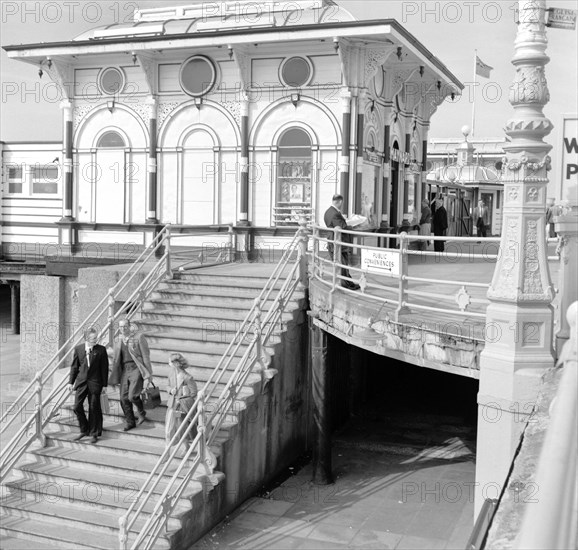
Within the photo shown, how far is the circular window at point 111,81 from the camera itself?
747 inches

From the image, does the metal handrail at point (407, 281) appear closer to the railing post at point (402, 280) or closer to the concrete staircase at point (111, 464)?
the railing post at point (402, 280)

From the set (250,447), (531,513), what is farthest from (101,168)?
(531,513)

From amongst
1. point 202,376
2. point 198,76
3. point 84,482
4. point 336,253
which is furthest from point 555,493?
point 198,76

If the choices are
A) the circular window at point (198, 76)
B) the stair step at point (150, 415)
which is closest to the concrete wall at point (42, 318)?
the circular window at point (198, 76)

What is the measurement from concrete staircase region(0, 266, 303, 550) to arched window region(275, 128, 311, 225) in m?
4.25

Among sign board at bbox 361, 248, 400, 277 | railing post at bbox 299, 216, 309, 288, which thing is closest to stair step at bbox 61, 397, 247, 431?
sign board at bbox 361, 248, 400, 277

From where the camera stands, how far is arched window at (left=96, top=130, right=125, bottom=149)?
19.2 metres

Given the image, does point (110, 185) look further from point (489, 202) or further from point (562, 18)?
point (489, 202)

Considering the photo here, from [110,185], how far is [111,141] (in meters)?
1.15

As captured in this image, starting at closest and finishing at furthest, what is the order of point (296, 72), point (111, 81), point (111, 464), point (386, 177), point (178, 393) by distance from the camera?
point (178, 393) < point (111, 464) < point (296, 72) < point (111, 81) < point (386, 177)

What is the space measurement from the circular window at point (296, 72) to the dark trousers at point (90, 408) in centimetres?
955

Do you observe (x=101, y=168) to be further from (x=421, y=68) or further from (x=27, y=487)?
(x=27, y=487)

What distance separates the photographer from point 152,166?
1875 centimetres

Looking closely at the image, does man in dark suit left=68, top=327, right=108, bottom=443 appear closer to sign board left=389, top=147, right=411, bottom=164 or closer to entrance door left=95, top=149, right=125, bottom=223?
entrance door left=95, top=149, right=125, bottom=223
